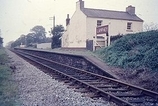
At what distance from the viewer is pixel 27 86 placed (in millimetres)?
9125

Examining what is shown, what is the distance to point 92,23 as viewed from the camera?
34844mm

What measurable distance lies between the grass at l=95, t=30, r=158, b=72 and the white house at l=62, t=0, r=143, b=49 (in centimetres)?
1708

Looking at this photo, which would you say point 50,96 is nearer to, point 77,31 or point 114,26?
point 114,26

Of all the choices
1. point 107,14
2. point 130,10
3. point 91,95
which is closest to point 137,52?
point 91,95

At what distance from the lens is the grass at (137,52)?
11234mm

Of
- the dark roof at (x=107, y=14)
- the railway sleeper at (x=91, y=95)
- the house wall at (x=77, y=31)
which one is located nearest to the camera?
the railway sleeper at (x=91, y=95)

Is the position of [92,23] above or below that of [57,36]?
above

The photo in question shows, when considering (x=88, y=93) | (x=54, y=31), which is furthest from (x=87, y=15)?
(x=88, y=93)

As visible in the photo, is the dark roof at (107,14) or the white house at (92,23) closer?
the white house at (92,23)

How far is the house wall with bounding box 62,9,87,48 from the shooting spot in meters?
35.5

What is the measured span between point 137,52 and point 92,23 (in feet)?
73.2

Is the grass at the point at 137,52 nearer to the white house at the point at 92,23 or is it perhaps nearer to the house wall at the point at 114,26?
the house wall at the point at 114,26

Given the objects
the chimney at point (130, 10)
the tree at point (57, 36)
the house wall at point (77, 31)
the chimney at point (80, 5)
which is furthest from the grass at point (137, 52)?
the tree at point (57, 36)

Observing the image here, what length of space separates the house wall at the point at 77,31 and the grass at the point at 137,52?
18348mm
